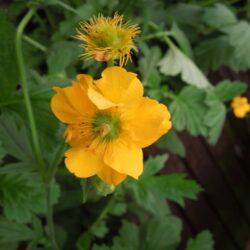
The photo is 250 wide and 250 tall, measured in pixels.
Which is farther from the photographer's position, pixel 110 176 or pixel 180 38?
pixel 180 38

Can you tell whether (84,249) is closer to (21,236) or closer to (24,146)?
(21,236)

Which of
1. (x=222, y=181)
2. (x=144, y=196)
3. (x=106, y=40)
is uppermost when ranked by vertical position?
(x=106, y=40)

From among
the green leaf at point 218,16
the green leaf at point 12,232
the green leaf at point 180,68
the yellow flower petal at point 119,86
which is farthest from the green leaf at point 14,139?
the green leaf at point 218,16

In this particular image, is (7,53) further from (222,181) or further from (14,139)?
(222,181)

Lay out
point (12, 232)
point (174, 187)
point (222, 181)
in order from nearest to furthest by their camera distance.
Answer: point (12, 232) < point (174, 187) < point (222, 181)

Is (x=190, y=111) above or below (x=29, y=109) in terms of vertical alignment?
below

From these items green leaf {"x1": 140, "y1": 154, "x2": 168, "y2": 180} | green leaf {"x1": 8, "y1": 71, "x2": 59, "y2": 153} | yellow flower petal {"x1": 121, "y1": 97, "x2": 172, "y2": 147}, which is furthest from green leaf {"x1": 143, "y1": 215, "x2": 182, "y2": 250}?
yellow flower petal {"x1": 121, "y1": 97, "x2": 172, "y2": 147}

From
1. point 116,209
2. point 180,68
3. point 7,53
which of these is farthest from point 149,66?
point 7,53

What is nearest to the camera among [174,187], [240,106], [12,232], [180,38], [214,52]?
[12,232]
